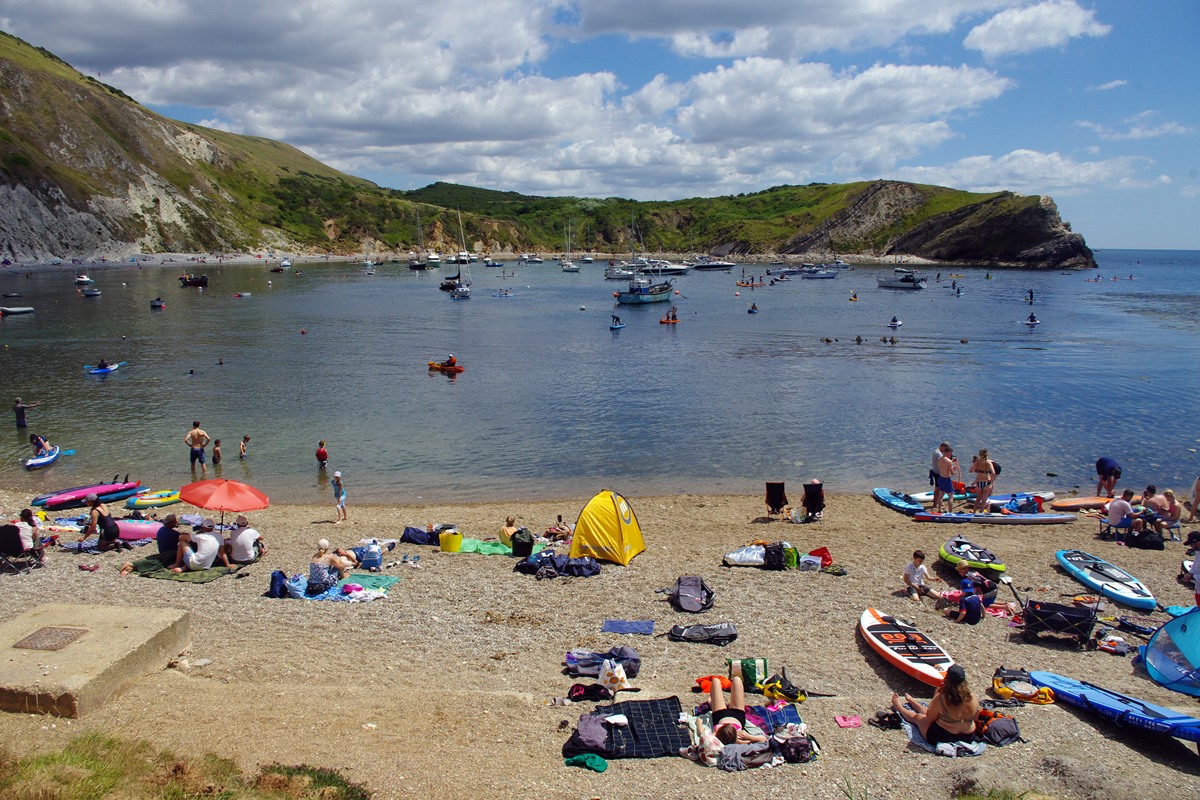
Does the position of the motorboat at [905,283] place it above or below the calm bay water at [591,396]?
above

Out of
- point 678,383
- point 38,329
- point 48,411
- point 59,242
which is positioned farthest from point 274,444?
Answer: point 59,242

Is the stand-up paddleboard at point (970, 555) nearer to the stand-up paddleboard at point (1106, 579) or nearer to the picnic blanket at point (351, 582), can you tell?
the stand-up paddleboard at point (1106, 579)

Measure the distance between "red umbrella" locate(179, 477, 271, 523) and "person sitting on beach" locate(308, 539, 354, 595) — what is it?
5.62ft

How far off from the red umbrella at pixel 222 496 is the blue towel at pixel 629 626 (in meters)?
8.13

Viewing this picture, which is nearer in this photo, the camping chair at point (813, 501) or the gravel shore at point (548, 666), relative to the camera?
the gravel shore at point (548, 666)

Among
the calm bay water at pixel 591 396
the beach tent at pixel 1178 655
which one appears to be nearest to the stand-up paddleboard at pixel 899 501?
the calm bay water at pixel 591 396

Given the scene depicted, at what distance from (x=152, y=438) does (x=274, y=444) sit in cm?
495

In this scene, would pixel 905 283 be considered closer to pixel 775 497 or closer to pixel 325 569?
pixel 775 497

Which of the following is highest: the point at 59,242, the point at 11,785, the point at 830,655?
the point at 59,242

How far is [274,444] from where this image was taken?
29.6m

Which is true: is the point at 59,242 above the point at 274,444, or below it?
above

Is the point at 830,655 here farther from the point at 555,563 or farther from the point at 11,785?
the point at 11,785

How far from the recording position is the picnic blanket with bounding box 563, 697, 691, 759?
9844mm

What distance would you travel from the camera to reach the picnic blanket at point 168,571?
1594cm
